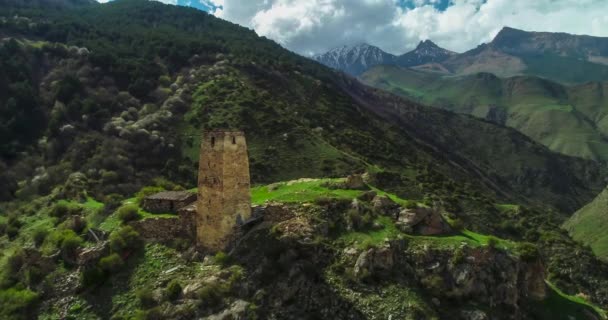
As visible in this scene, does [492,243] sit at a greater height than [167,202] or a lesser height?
lesser

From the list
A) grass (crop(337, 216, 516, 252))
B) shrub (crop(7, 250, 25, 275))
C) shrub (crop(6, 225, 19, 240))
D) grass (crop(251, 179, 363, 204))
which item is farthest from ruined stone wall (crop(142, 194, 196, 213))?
shrub (crop(6, 225, 19, 240))

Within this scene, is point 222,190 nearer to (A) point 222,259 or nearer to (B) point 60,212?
(A) point 222,259

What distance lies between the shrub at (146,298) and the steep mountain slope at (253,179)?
0.07 metres

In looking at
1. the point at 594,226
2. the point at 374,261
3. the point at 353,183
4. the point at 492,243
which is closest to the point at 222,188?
the point at 353,183

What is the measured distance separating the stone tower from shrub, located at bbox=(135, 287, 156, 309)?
369 cm

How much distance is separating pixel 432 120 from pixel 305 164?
125555 millimetres

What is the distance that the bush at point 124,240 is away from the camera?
2964 cm

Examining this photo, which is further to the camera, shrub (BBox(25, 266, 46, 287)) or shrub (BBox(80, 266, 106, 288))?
shrub (BBox(25, 266, 46, 287))

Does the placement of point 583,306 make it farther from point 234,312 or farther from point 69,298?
point 69,298

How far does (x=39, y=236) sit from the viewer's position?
35.1 m

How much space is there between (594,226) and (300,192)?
258 feet

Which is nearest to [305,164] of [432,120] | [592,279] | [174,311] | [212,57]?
[592,279]

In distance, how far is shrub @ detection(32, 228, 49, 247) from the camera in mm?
34659

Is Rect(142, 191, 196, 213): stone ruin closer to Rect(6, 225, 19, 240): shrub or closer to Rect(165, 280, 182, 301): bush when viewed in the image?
Rect(165, 280, 182, 301): bush
